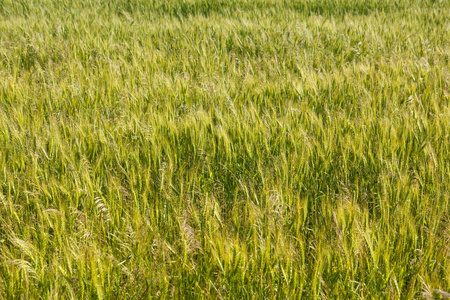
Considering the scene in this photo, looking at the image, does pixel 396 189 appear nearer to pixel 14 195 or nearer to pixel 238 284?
pixel 238 284

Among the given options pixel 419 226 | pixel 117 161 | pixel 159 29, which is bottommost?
pixel 419 226

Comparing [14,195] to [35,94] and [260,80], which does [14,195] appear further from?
[260,80]

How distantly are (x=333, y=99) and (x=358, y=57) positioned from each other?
120cm

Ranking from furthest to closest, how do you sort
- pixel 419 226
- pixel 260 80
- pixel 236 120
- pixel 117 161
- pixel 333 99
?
pixel 260 80 → pixel 333 99 → pixel 236 120 → pixel 117 161 → pixel 419 226

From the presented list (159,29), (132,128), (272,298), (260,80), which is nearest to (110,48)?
(159,29)

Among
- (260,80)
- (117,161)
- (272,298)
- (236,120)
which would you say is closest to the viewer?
(272,298)

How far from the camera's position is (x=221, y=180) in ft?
5.75

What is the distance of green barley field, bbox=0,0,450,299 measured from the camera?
113 centimetres

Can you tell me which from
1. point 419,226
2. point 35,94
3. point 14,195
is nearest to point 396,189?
point 419,226

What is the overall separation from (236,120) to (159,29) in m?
2.66

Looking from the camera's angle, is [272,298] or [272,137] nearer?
[272,298]

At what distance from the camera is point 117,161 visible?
1.73 m

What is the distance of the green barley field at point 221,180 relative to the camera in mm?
1135

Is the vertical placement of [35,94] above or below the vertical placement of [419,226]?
above
